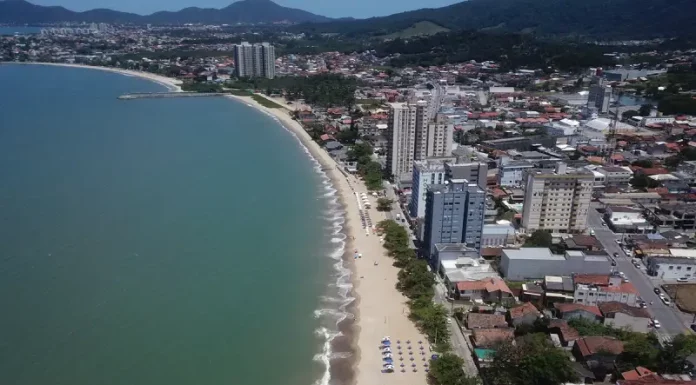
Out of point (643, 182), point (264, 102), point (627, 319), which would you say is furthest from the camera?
A: point (264, 102)

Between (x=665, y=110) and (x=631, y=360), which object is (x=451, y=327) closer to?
(x=631, y=360)

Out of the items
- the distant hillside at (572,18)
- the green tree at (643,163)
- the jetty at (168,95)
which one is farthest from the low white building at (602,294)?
the distant hillside at (572,18)

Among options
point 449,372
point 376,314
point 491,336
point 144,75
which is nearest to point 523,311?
point 491,336

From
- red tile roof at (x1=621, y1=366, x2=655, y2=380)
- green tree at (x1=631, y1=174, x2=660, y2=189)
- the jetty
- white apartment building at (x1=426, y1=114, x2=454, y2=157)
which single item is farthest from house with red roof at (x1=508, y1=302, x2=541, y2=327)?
the jetty

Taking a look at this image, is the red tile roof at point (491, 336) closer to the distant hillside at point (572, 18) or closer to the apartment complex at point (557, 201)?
the apartment complex at point (557, 201)

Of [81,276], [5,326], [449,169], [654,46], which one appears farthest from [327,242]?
[654,46]

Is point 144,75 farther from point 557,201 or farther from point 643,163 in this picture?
point 557,201
